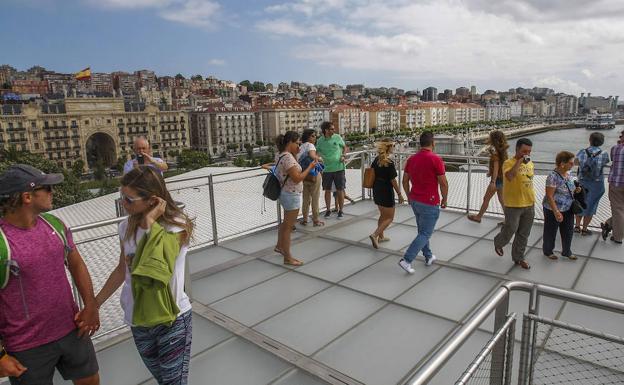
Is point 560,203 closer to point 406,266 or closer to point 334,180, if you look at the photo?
point 406,266

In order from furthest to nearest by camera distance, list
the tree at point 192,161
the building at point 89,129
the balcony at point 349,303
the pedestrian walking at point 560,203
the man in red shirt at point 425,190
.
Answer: the building at point 89,129, the tree at point 192,161, the pedestrian walking at point 560,203, the man in red shirt at point 425,190, the balcony at point 349,303

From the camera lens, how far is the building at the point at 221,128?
12231cm

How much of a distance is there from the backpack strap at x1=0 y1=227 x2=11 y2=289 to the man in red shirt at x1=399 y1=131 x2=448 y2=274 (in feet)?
12.5

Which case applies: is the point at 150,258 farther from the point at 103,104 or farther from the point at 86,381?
the point at 103,104

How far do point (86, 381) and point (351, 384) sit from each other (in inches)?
65.5

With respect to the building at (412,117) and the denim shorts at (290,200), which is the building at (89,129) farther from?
the denim shorts at (290,200)

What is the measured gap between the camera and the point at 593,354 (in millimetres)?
3164

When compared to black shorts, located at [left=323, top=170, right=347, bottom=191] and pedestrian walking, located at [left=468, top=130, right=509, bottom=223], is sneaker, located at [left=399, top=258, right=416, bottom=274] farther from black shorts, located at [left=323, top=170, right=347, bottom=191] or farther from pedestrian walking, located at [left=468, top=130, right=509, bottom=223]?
black shorts, located at [left=323, top=170, right=347, bottom=191]

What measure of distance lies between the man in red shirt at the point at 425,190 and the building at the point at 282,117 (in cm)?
12219

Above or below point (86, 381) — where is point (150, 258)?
above

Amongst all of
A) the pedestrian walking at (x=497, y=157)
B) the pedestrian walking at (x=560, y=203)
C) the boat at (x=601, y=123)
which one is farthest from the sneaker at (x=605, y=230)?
the boat at (x=601, y=123)

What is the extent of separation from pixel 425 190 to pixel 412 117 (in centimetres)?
16449

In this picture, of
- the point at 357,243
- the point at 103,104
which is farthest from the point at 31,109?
the point at 357,243

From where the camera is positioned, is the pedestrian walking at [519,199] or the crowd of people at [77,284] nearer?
the crowd of people at [77,284]
